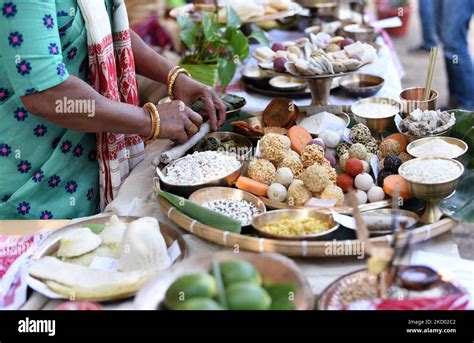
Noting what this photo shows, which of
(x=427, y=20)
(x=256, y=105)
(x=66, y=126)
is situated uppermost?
(x=66, y=126)

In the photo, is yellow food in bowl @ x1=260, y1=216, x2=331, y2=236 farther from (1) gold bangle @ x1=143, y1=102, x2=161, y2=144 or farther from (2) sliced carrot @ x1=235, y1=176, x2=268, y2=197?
(1) gold bangle @ x1=143, y1=102, x2=161, y2=144

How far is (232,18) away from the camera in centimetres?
285

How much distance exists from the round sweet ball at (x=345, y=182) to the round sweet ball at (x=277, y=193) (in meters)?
0.15

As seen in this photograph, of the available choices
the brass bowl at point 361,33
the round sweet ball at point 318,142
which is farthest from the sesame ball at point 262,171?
the brass bowl at point 361,33

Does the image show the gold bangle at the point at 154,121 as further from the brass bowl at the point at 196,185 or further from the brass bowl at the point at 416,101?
the brass bowl at the point at 416,101

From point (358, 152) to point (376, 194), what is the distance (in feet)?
0.61

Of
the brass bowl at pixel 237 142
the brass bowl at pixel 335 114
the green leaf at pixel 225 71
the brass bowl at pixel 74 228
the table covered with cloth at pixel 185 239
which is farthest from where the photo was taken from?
the green leaf at pixel 225 71

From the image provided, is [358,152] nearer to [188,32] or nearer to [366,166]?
[366,166]

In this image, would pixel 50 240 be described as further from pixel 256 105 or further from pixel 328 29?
pixel 328 29

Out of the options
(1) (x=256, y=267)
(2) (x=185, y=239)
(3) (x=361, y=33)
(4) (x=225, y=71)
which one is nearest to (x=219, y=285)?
(1) (x=256, y=267)

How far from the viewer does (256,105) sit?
2.45 meters

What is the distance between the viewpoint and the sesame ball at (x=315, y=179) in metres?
1.52
